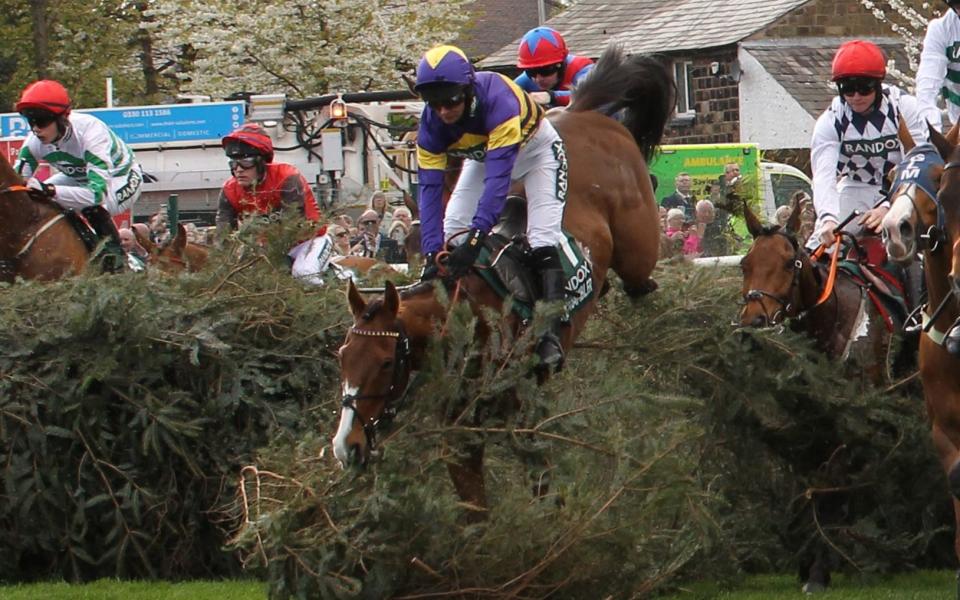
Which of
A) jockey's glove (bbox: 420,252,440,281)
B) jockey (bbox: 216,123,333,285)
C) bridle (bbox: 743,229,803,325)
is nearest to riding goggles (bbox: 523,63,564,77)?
jockey (bbox: 216,123,333,285)

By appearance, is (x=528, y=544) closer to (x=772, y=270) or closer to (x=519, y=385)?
(x=519, y=385)

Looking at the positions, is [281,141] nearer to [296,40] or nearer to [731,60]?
[296,40]

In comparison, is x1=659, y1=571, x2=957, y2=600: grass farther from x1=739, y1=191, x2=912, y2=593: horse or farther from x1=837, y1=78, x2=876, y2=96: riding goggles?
x1=837, y1=78, x2=876, y2=96: riding goggles

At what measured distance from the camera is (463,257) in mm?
7316

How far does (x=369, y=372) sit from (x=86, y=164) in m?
4.96

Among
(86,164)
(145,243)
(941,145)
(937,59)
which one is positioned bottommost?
(145,243)

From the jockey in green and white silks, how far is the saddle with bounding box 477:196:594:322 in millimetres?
3542

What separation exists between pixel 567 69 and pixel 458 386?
4.10 meters

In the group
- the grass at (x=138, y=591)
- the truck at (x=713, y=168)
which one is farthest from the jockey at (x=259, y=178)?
the truck at (x=713, y=168)

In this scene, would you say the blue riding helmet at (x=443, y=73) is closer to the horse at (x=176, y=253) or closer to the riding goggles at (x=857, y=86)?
the riding goggles at (x=857, y=86)

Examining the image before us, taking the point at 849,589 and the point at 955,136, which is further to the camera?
the point at 849,589

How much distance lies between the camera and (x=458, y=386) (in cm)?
658

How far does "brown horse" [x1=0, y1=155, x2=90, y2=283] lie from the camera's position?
404 inches

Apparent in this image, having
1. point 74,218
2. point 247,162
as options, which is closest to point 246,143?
point 247,162
